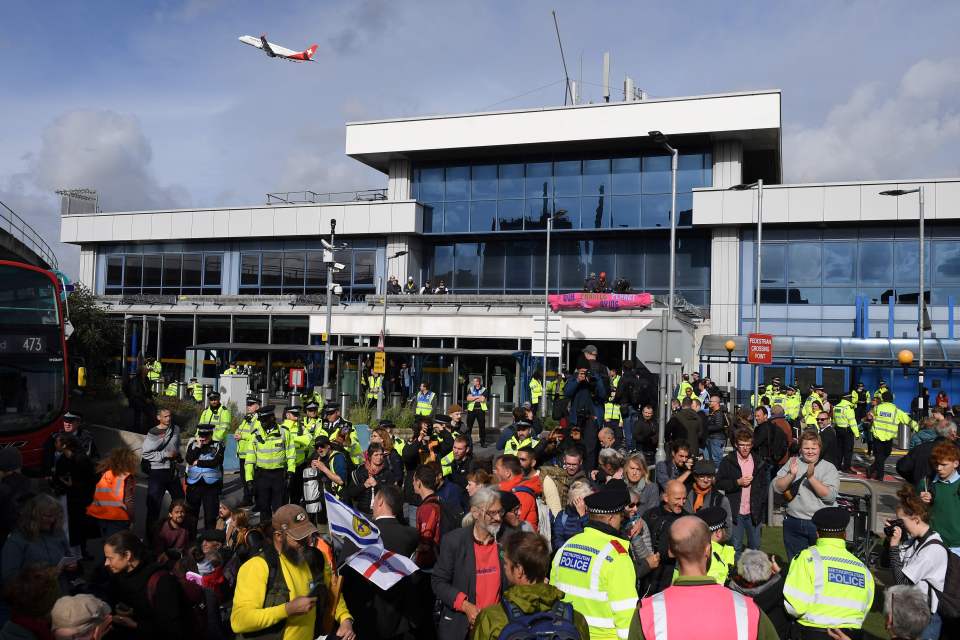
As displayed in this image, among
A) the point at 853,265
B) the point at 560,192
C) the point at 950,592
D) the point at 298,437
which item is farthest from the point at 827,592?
the point at 560,192

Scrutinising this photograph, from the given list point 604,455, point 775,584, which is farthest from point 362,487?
point 775,584

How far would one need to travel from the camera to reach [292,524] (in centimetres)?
489

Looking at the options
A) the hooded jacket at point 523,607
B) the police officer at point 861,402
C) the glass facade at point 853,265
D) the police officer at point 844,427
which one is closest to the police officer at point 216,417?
the hooded jacket at point 523,607

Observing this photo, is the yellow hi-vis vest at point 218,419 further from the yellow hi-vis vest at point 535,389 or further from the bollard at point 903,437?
the bollard at point 903,437

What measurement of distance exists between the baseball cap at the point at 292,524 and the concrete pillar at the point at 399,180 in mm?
38457

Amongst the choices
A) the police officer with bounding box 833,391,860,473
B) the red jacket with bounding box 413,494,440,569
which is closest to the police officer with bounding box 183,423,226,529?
the red jacket with bounding box 413,494,440,569

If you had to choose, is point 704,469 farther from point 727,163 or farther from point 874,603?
point 727,163

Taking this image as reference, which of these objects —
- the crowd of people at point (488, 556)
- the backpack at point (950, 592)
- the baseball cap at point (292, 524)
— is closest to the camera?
the crowd of people at point (488, 556)

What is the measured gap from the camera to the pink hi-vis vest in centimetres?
A: 355

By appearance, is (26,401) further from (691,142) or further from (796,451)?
(691,142)

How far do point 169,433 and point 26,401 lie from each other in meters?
4.51

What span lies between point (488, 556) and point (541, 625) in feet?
5.61

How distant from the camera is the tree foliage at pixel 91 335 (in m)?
33.2

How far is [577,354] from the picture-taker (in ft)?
113
